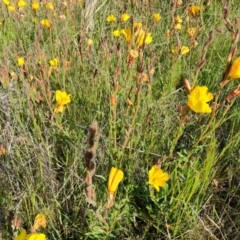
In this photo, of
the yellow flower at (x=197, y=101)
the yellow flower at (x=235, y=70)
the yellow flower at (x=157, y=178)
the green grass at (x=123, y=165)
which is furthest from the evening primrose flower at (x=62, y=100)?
the yellow flower at (x=235, y=70)

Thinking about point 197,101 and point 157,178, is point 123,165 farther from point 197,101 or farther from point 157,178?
point 197,101

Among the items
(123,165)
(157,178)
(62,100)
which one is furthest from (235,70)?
(62,100)

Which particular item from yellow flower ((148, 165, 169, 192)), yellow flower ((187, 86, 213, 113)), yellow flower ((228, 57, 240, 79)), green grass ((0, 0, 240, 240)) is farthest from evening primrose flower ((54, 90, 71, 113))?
yellow flower ((228, 57, 240, 79))

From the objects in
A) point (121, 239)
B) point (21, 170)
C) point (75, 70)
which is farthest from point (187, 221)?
point (75, 70)

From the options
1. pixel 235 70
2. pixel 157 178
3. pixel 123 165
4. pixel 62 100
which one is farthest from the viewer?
pixel 62 100

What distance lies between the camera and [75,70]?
2.13 m

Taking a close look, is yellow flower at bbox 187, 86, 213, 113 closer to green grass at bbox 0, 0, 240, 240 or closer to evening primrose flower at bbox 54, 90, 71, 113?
green grass at bbox 0, 0, 240, 240

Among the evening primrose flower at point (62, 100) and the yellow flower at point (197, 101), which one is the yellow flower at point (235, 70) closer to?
the yellow flower at point (197, 101)

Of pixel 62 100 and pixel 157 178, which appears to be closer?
pixel 157 178

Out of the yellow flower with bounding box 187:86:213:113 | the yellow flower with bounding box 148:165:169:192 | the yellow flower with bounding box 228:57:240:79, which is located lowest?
the yellow flower with bounding box 148:165:169:192

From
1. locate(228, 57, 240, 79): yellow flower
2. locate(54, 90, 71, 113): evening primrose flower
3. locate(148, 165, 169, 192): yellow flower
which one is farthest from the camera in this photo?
locate(54, 90, 71, 113): evening primrose flower

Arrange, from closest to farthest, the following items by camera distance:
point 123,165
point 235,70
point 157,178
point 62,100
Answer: point 235,70 → point 157,178 → point 123,165 → point 62,100

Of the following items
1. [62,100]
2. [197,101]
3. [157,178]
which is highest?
[62,100]

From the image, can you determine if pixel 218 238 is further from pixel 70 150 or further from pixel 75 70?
pixel 75 70
